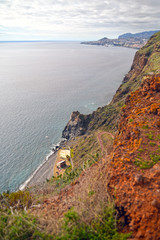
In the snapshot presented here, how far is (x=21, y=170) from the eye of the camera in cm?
5078

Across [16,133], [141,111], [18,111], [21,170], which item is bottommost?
[21,170]

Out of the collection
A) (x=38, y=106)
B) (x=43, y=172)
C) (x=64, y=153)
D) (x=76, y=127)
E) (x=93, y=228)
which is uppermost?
(x=93, y=228)

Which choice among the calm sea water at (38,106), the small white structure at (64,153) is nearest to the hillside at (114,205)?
the calm sea water at (38,106)

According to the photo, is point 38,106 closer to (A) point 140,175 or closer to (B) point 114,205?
(B) point 114,205

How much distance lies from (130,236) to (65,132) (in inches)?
2265

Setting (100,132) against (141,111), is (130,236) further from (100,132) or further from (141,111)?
(100,132)

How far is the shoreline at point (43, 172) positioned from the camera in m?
46.1

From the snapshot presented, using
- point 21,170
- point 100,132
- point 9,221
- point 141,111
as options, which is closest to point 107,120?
point 100,132

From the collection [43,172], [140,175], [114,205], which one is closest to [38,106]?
[43,172]

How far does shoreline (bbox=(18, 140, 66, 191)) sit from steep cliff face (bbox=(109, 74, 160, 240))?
3540 centimetres

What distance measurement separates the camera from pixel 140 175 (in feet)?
36.3

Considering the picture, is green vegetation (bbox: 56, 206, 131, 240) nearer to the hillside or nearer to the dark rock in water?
the hillside

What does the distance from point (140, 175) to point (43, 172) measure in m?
43.6

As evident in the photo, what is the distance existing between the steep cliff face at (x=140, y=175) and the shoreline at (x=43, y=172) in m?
35.4
